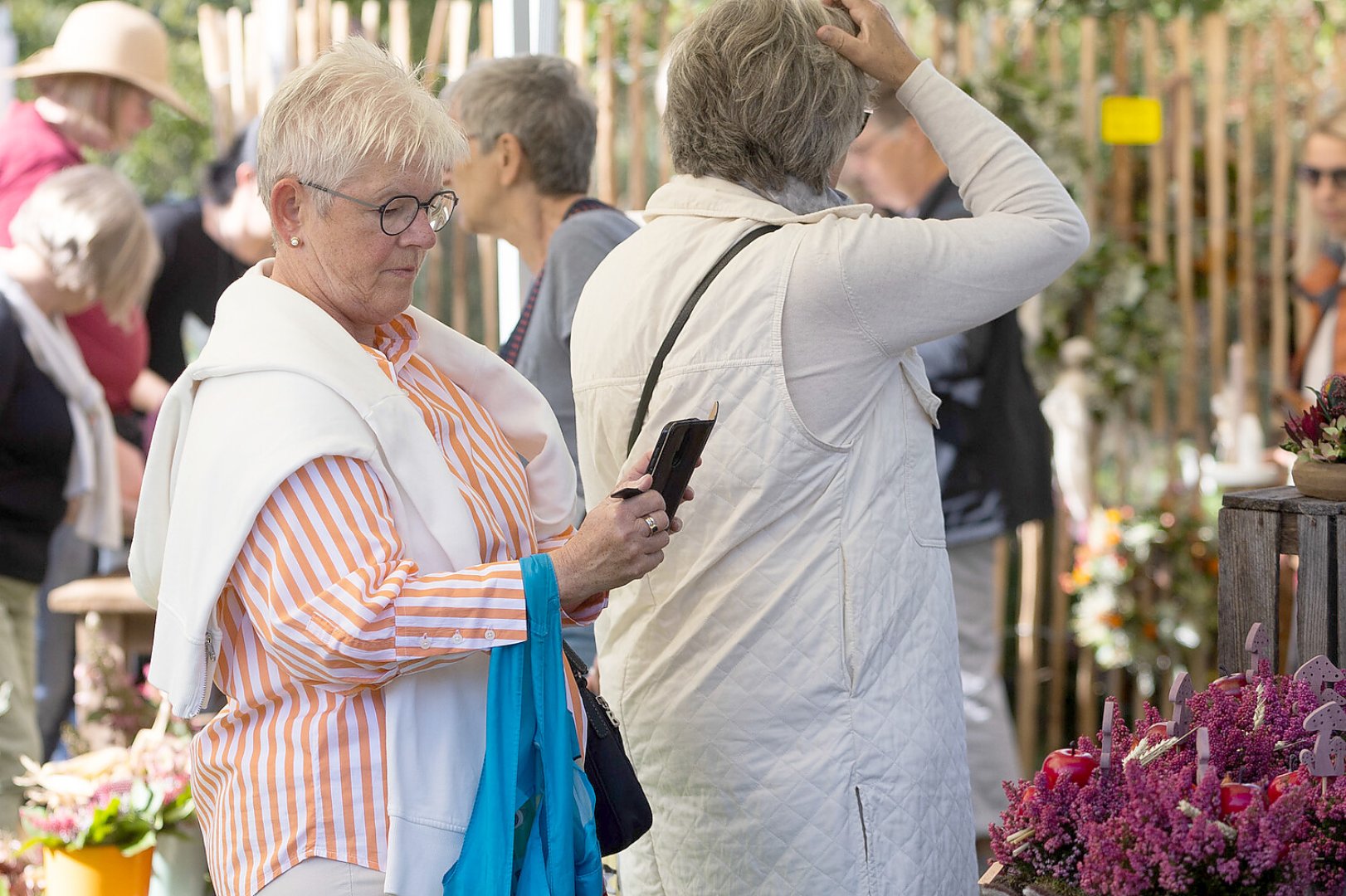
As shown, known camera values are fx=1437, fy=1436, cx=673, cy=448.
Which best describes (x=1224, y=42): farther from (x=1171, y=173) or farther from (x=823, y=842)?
(x=823, y=842)

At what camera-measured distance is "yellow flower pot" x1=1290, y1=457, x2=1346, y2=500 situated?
1.90 m

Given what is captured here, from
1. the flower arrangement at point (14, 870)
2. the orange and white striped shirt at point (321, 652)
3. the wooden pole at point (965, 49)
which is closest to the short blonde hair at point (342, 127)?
the orange and white striped shirt at point (321, 652)

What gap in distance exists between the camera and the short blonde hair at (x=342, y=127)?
4.75 ft

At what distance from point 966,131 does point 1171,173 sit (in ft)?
10.7

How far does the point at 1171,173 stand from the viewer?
472 cm

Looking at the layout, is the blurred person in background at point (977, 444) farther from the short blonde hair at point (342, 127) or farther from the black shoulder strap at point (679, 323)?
the short blonde hair at point (342, 127)

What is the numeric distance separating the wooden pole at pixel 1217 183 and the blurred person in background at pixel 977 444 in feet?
4.31

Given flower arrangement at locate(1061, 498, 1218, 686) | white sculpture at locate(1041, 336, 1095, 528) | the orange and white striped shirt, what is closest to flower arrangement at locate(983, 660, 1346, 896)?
the orange and white striped shirt

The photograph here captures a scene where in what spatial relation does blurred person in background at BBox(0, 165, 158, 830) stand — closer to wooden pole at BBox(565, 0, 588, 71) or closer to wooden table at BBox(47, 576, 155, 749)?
wooden table at BBox(47, 576, 155, 749)

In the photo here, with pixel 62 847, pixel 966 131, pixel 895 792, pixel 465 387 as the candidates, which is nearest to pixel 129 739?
pixel 62 847

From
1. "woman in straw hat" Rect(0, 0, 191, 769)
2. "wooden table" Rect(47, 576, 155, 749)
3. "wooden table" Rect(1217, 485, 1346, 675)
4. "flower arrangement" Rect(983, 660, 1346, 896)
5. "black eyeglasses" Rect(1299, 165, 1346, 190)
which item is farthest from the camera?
"black eyeglasses" Rect(1299, 165, 1346, 190)

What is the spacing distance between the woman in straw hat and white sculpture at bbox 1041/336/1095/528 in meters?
2.76

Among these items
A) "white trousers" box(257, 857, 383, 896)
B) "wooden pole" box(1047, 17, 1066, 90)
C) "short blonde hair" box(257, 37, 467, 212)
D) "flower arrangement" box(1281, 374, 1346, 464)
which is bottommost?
"white trousers" box(257, 857, 383, 896)

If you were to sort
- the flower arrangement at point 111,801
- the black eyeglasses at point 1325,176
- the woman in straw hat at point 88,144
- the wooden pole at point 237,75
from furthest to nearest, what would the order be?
the wooden pole at point 237,75, the black eyeglasses at point 1325,176, the woman in straw hat at point 88,144, the flower arrangement at point 111,801
